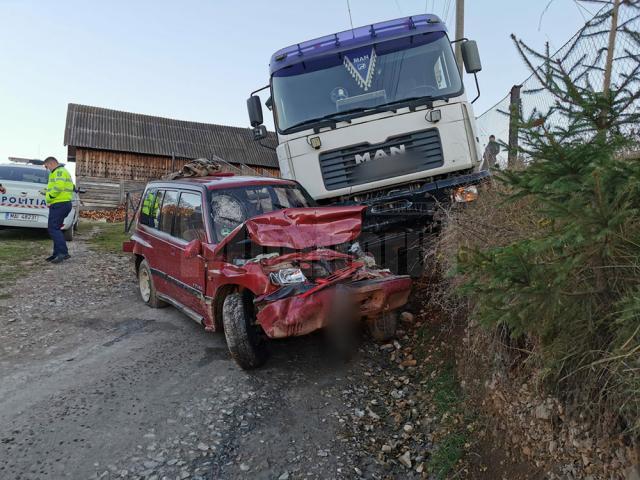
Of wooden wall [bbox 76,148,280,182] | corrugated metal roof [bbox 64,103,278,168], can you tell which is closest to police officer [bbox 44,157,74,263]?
corrugated metal roof [bbox 64,103,278,168]

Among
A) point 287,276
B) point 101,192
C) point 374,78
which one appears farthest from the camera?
point 101,192

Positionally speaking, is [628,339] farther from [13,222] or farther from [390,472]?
[13,222]

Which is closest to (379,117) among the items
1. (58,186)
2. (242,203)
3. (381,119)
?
(381,119)

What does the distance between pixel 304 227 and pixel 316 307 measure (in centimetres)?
96

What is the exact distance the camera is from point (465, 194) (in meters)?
5.45

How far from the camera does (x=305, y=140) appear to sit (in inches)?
239

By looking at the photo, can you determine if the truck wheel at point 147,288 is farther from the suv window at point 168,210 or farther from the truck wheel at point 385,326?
the truck wheel at point 385,326

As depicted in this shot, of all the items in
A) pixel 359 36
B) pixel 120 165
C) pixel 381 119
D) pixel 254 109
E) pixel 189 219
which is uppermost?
pixel 359 36

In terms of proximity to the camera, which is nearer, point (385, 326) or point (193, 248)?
point (193, 248)

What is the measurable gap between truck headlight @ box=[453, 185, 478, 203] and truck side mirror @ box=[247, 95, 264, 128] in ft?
10.3

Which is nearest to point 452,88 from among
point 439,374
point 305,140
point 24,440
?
point 305,140

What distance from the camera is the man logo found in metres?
5.83

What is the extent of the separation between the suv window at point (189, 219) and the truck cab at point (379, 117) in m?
1.54

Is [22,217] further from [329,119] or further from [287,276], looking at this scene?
[287,276]
